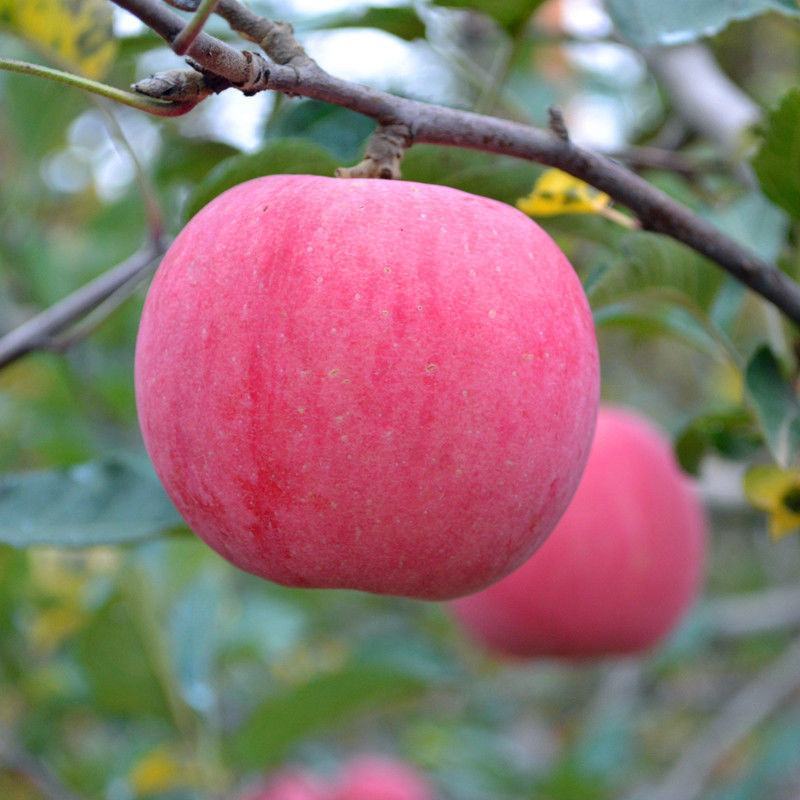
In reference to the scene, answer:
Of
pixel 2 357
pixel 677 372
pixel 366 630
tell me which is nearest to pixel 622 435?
pixel 2 357

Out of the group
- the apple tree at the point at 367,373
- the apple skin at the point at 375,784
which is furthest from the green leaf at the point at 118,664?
the apple skin at the point at 375,784

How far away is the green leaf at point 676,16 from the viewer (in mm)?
676

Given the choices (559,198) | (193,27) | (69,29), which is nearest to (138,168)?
(69,29)

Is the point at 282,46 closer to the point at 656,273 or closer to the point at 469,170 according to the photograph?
the point at 469,170

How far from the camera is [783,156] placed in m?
0.69

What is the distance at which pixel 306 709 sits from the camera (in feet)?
4.55

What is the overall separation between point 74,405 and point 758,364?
1.44 metres

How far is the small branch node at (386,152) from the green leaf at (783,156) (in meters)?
0.27

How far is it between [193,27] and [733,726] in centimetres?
170

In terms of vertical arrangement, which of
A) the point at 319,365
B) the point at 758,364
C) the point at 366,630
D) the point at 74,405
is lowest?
the point at 366,630

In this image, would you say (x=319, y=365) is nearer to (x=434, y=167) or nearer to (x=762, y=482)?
(x=434, y=167)

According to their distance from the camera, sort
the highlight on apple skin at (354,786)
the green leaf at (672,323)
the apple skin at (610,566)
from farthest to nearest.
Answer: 1. the highlight on apple skin at (354,786)
2. the apple skin at (610,566)
3. the green leaf at (672,323)

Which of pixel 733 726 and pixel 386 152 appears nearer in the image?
pixel 386 152

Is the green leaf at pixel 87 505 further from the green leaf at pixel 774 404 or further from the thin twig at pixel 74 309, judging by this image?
the green leaf at pixel 774 404
